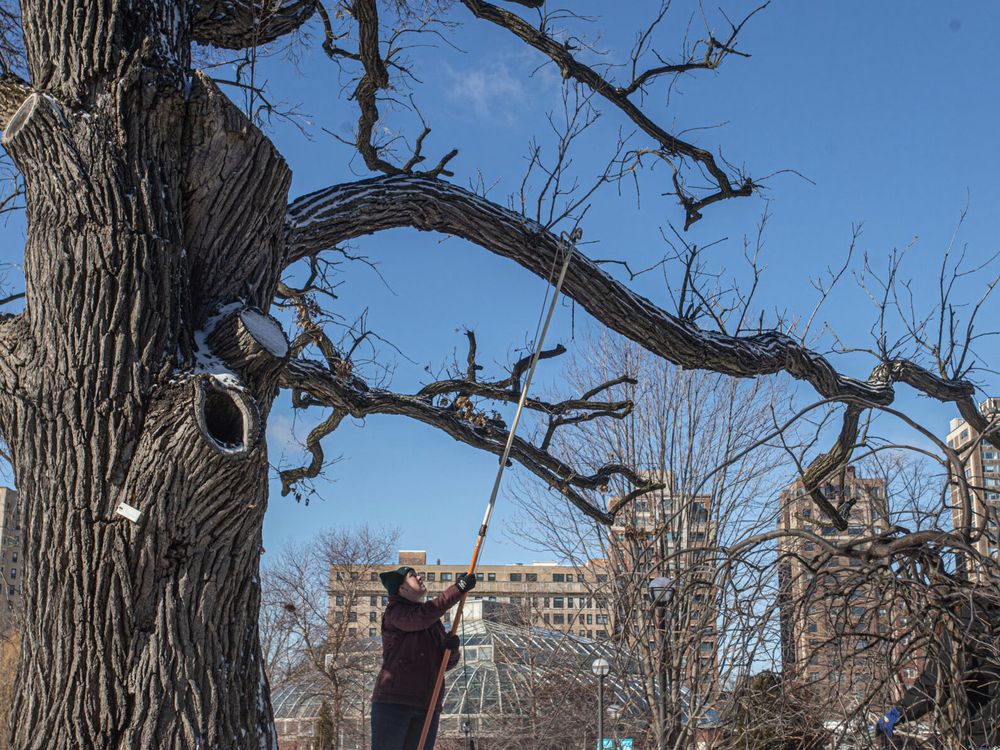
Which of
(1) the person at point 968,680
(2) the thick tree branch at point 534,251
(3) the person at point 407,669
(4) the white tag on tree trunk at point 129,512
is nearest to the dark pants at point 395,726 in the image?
(3) the person at point 407,669

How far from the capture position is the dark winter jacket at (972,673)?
228 cm

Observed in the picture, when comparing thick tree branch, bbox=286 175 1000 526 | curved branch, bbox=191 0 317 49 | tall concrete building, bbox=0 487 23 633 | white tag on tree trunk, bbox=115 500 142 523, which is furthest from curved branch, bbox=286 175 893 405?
tall concrete building, bbox=0 487 23 633

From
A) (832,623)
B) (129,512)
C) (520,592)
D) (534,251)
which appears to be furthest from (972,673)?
(520,592)

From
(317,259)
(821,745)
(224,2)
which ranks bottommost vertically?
(821,745)

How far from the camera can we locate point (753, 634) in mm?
2396

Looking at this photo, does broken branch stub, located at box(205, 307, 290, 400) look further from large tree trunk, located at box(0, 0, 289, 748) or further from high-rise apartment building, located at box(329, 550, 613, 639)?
high-rise apartment building, located at box(329, 550, 613, 639)

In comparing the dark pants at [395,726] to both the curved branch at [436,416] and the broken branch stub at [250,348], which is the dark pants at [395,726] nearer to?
the curved branch at [436,416]

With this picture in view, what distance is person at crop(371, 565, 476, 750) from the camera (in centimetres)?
498

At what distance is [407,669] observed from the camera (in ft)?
16.6

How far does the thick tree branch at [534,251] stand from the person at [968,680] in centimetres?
78

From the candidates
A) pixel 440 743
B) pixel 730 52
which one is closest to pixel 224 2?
pixel 730 52

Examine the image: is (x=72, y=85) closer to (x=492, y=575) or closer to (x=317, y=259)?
(x=317, y=259)

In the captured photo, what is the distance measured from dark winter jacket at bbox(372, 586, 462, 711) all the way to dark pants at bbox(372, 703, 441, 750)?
0.04 meters

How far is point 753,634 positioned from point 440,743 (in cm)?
2270
